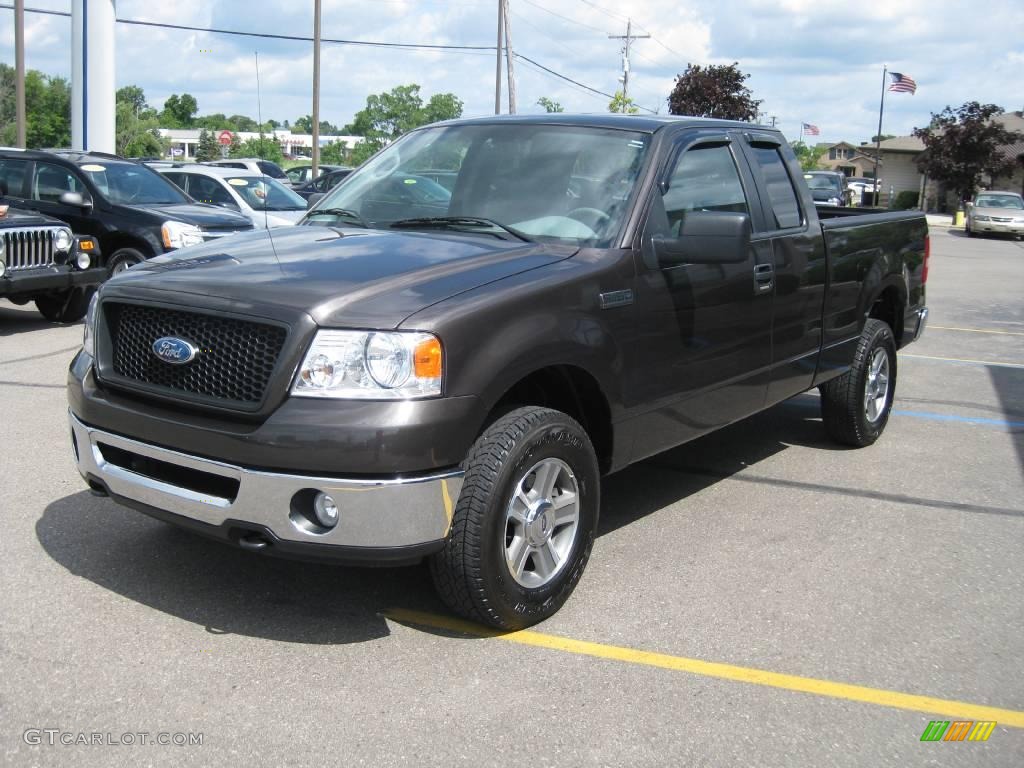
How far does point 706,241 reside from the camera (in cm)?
446

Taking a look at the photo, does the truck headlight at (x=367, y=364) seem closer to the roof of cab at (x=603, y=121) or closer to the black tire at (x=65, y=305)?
the roof of cab at (x=603, y=121)

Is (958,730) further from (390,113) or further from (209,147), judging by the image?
(390,113)

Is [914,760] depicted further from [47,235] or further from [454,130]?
[47,235]

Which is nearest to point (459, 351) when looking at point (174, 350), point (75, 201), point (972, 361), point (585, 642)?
point (174, 350)

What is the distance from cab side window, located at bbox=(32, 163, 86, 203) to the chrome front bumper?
964 centimetres

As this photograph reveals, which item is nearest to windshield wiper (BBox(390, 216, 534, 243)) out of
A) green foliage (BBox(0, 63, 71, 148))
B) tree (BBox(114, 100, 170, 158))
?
tree (BBox(114, 100, 170, 158))

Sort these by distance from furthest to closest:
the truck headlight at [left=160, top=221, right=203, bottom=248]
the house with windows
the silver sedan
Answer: the house with windows
the silver sedan
the truck headlight at [left=160, top=221, right=203, bottom=248]

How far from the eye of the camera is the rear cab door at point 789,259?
5480 mm

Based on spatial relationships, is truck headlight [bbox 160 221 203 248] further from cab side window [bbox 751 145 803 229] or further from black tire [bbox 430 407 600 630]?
black tire [bbox 430 407 600 630]

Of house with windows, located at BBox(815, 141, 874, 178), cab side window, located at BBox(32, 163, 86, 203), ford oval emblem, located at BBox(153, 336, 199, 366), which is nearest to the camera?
ford oval emblem, located at BBox(153, 336, 199, 366)

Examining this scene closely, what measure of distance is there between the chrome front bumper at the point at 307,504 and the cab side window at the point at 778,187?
288 cm

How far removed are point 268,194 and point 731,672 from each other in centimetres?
1325

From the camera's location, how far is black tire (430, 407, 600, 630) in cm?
362

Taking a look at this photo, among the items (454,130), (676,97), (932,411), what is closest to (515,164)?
(454,130)
